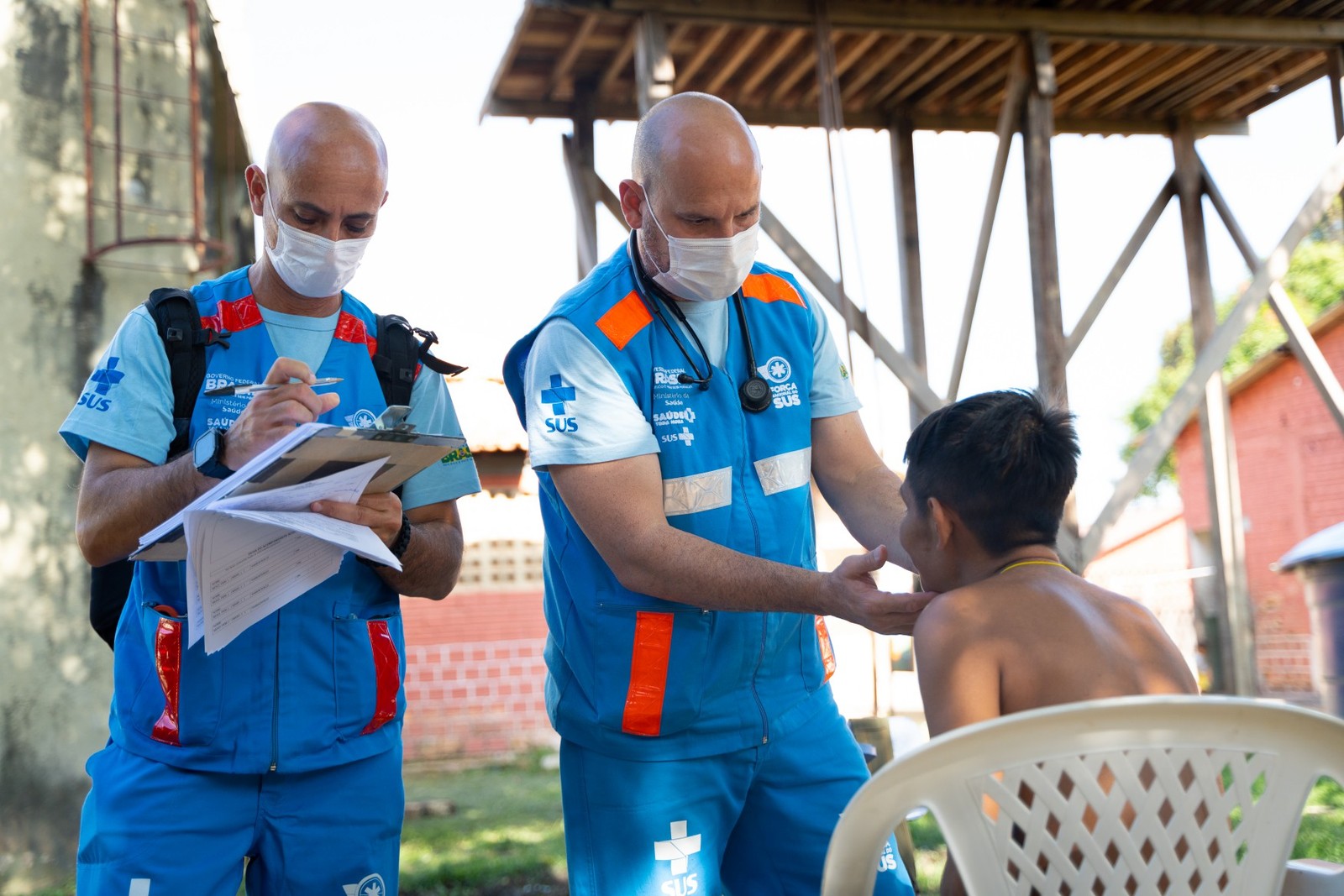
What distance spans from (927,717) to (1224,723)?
592mm

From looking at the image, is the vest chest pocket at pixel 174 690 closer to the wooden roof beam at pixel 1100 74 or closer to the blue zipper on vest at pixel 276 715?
the blue zipper on vest at pixel 276 715

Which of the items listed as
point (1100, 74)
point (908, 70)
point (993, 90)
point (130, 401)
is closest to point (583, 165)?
point (908, 70)

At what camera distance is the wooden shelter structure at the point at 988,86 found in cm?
682

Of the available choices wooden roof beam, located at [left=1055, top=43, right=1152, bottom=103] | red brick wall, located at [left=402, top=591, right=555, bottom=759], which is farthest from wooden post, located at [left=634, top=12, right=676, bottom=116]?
red brick wall, located at [left=402, top=591, right=555, bottom=759]

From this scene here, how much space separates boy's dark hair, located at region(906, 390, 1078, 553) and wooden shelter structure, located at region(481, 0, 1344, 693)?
170 inches

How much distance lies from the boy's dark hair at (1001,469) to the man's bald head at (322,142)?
1.27 meters

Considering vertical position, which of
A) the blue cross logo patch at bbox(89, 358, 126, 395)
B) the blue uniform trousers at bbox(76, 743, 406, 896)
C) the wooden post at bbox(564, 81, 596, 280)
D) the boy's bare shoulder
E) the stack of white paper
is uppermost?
the wooden post at bbox(564, 81, 596, 280)

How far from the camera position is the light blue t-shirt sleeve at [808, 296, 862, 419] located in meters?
2.76

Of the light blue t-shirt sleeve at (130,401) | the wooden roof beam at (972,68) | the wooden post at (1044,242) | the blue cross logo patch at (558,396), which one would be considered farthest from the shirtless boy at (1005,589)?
the wooden roof beam at (972,68)

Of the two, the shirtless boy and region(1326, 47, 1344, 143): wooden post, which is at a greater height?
region(1326, 47, 1344, 143): wooden post

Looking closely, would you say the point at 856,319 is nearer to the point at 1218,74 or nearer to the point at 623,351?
the point at 1218,74

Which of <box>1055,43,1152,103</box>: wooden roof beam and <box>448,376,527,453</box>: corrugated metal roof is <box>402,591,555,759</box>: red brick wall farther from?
<box>1055,43,1152,103</box>: wooden roof beam

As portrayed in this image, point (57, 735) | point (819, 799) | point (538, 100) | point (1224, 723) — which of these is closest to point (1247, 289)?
point (538, 100)

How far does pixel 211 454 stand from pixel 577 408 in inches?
26.7
